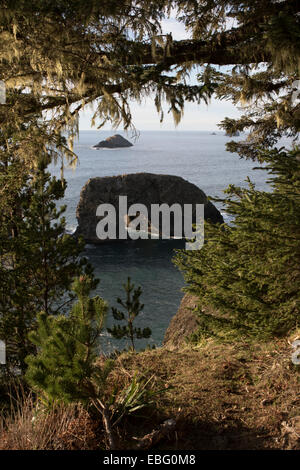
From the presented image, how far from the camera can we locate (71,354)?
3.41 m

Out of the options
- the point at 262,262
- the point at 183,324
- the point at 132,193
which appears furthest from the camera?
the point at 132,193

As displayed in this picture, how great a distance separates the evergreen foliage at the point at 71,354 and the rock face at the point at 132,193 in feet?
147

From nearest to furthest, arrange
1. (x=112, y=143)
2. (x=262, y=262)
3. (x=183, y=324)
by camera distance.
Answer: (x=262, y=262), (x=183, y=324), (x=112, y=143)

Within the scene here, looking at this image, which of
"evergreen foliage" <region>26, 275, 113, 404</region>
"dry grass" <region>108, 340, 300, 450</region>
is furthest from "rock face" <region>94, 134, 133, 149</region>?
"evergreen foliage" <region>26, 275, 113, 404</region>

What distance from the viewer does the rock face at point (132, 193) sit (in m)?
48.2

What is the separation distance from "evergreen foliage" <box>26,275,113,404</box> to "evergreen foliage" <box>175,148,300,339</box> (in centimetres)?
189

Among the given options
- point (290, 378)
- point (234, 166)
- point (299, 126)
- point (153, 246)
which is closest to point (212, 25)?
point (299, 126)

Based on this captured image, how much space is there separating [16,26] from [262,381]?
5375 mm

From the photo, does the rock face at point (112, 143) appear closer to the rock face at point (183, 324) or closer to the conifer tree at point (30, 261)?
the conifer tree at point (30, 261)

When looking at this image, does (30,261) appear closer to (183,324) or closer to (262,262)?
(183,324)

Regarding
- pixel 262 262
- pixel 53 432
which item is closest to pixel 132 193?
pixel 262 262

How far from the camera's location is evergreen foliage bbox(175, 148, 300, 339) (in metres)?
4.54

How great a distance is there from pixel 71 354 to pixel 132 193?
4526 centimetres

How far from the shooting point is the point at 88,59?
20.2 ft
